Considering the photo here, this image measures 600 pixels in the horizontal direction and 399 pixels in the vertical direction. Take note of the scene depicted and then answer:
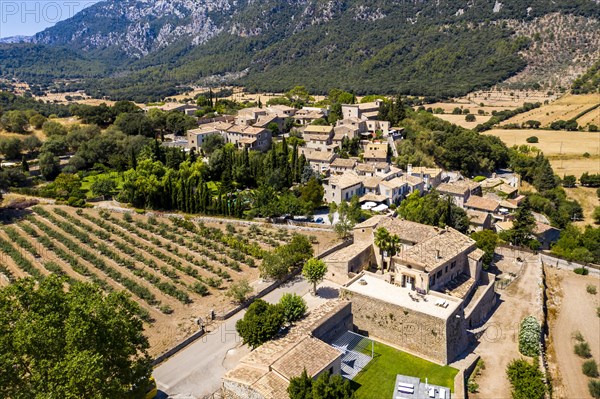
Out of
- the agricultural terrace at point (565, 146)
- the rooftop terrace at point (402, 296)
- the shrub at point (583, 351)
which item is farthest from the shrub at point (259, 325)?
the agricultural terrace at point (565, 146)

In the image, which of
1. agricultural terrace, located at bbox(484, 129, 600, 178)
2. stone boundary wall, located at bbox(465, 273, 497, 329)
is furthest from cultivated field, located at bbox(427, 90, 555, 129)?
stone boundary wall, located at bbox(465, 273, 497, 329)

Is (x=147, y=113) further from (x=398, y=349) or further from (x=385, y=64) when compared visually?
(x=385, y=64)

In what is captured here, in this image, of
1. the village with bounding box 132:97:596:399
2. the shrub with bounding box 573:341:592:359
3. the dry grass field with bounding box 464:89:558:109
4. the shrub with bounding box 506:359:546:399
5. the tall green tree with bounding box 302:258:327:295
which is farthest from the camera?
the dry grass field with bounding box 464:89:558:109

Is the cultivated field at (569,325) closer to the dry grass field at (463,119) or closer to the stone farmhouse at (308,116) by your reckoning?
the stone farmhouse at (308,116)

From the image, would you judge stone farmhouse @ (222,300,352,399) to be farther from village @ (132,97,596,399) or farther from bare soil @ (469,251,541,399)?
bare soil @ (469,251,541,399)

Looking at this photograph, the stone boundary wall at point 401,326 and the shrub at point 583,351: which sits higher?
the stone boundary wall at point 401,326

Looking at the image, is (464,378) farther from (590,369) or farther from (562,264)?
(562,264)

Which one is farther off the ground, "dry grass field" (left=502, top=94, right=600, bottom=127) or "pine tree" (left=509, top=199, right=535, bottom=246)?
"dry grass field" (left=502, top=94, right=600, bottom=127)

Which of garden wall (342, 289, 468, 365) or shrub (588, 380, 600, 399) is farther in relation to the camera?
garden wall (342, 289, 468, 365)

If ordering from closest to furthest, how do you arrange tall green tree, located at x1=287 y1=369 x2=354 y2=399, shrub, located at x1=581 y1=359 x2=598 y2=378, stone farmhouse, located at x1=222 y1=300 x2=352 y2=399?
tall green tree, located at x1=287 y1=369 x2=354 y2=399
stone farmhouse, located at x1=222 y1=300 x2=352 y2=399
shrub, located at x1=581 y1=359 x2=598 y2=378
